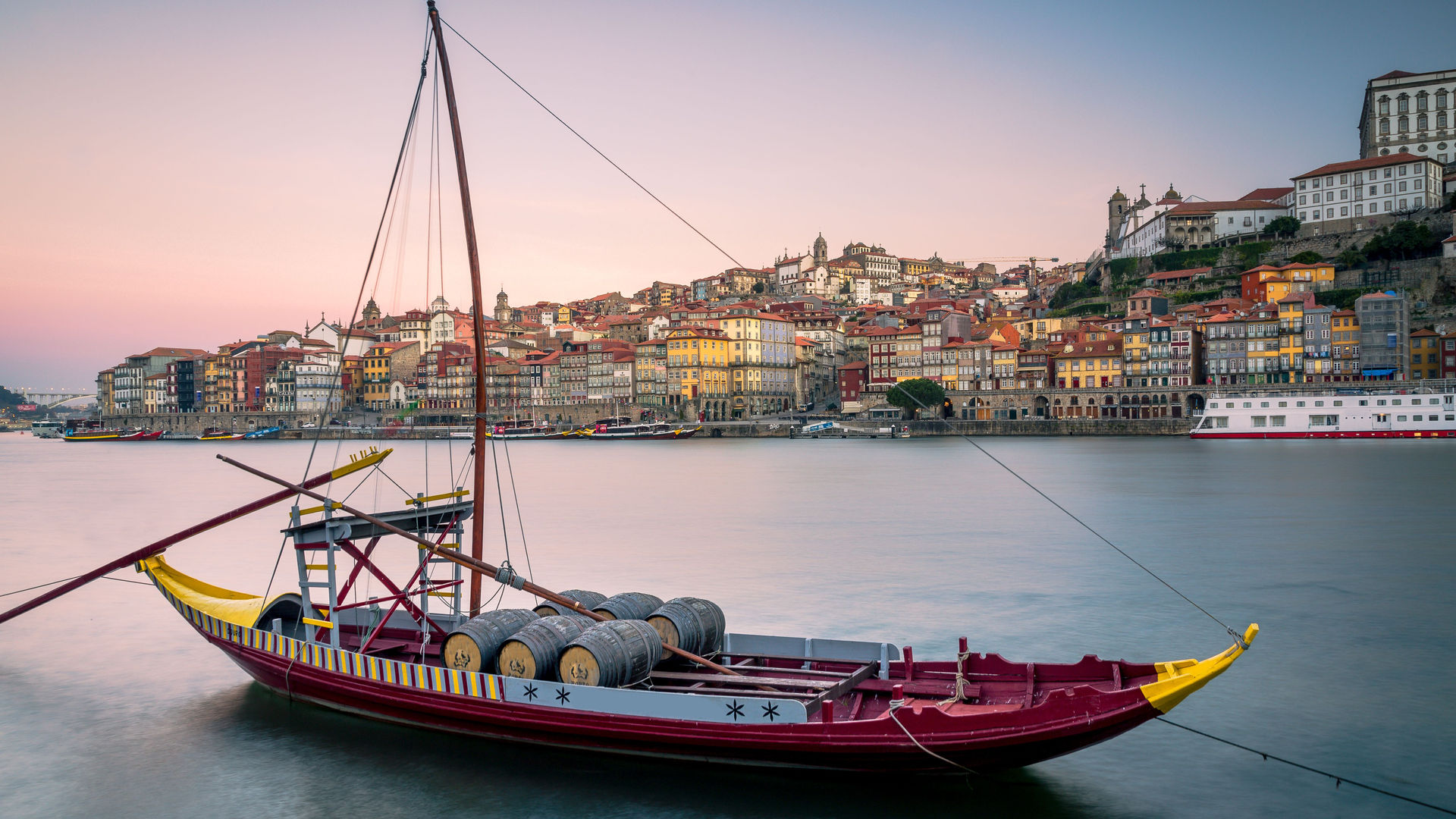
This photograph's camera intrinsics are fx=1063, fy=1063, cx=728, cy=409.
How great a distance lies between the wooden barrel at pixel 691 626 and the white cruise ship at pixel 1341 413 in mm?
63117

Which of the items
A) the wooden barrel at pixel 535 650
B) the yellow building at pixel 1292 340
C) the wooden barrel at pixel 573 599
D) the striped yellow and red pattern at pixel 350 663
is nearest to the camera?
the wooden barrel at pixel 535 650

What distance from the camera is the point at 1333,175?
78125 millimetres

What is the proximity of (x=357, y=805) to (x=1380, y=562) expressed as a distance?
60.0ft

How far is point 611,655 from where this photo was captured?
27.1ft

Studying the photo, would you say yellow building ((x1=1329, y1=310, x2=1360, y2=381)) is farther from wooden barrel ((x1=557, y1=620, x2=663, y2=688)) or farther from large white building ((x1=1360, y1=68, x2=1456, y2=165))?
wooden barrel ((x1=557, y1=620, x2=663, y2=688))

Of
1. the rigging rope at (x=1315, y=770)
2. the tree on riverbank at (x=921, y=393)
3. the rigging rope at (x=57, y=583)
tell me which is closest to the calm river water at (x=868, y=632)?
the rigging rope at (x=1315, y=770)

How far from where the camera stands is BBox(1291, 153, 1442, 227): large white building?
243 feet

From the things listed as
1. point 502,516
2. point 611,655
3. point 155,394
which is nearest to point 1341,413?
point 502,516

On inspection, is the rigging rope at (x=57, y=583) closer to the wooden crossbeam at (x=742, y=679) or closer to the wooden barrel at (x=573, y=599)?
the wooden barrel at (x=573, y=599)

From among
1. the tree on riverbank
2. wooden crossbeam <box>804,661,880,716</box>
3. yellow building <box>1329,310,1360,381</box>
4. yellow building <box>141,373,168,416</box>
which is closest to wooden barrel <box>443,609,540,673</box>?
wooden crossbeam <box>804,661,880,716</box>

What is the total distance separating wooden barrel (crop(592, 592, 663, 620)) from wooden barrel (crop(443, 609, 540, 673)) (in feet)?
2.83

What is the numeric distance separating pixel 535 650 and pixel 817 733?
2.34m

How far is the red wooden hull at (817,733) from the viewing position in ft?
23.5

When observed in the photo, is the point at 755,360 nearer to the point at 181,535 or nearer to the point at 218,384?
the point at 218,384
